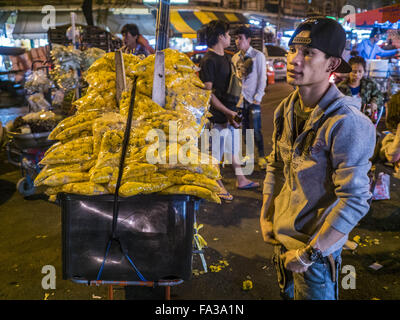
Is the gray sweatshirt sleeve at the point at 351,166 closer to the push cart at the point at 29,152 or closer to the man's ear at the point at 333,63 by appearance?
the man's ear at the point at 333,63

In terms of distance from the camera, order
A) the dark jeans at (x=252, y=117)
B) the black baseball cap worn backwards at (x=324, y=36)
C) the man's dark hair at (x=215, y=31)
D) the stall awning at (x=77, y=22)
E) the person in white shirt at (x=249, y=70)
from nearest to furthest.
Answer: the black baseball cap worn backwards at (x=324, y=36) → the man's dark hair at (x=215, y=31) → the person in white shirt at (x=249, y=70) → the dark jeans at (x=252, y=117) → the stall awning at (x=77, y=22)

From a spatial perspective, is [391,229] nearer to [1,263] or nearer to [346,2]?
[1,263]

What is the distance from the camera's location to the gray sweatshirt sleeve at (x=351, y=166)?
1549 mm

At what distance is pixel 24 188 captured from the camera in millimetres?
5230

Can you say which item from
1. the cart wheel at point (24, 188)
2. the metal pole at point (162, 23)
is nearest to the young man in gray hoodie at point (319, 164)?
the metal pole at point (162, 23)

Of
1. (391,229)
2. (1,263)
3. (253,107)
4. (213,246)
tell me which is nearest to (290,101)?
(213,246)

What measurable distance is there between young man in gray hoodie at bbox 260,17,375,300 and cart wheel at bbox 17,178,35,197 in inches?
178

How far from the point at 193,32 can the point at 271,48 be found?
4.94 metres

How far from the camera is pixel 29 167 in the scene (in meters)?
5.17

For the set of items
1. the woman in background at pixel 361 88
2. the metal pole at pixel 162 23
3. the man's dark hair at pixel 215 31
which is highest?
the man's dark hair at pixel 215 31

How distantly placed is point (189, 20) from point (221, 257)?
2040 cm

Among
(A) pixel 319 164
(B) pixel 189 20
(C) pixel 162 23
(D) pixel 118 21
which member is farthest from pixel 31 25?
(A) pixel 319 164

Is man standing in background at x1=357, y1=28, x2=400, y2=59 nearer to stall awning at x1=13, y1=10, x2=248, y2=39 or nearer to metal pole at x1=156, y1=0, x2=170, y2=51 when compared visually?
stall awning at x1=13, y1=10, x2=248, y2=39

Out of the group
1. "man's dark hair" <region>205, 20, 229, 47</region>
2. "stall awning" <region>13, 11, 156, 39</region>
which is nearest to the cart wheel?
"man's dark hair" <region>205, 20, 229, 47</region>
